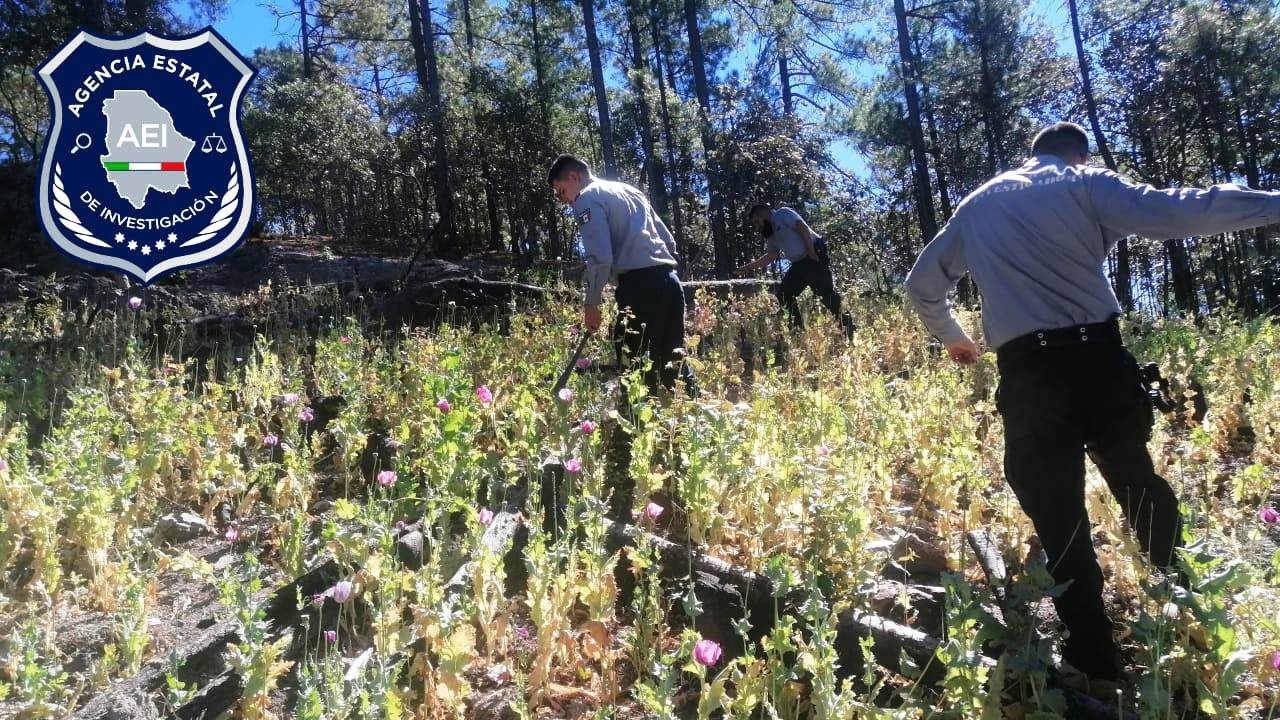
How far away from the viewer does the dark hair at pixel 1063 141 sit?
2.56m

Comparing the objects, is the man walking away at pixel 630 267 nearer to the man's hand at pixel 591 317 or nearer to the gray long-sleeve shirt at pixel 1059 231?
the man's hand at pixel 591 317

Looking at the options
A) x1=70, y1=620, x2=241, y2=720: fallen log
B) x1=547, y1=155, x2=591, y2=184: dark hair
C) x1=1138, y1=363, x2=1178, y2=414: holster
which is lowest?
x1=70, y1=620, x2=241, y2=720: fallen log

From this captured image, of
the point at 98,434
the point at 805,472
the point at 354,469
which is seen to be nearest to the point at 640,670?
the point at 805,472

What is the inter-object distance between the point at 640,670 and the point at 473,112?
17296 mm

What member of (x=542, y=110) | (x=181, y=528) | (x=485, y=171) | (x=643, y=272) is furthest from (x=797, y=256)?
(x=485, y=171)

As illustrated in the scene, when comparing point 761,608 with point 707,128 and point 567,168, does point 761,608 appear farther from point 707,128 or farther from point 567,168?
point 707,128

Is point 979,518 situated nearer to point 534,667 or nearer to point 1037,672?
point 1037,672

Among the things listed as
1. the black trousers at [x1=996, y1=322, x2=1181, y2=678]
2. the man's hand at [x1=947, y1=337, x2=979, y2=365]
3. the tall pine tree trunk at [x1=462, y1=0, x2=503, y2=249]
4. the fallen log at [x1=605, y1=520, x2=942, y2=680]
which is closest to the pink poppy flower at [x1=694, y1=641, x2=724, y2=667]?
the fallen log at [x1=605, y1=520, x2=942, y2=680]

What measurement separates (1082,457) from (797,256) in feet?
16.5

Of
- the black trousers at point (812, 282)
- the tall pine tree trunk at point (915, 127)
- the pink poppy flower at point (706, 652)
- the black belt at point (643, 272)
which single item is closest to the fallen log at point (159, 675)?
the pink poppy flower at point (706, 652)

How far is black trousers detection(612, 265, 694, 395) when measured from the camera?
4637 millimetres

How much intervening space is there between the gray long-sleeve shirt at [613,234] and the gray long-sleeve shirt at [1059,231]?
2290mm

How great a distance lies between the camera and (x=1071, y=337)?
2277 millimetres

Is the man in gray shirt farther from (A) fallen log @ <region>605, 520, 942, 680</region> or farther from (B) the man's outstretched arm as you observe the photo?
(A) fallen log @ <region>605, 520, 942, 680</region>
